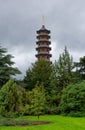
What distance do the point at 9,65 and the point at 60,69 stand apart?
21.9 feet

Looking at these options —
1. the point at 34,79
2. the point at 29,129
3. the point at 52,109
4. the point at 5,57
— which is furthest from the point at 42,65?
the point at 29,129

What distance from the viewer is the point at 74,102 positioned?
1225 inches

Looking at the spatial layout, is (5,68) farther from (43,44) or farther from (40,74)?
(43,44)

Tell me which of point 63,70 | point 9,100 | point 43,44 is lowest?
point 9,100

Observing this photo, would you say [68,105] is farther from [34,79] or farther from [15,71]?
[34,79]

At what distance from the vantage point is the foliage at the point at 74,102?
30.9 m

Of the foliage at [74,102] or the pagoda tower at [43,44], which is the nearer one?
the foliage at [74,102]

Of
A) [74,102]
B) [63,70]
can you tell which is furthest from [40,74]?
[74,102]

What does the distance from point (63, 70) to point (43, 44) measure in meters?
27.8

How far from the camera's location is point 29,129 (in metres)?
16.8

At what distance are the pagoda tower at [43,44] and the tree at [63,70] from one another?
23712mm

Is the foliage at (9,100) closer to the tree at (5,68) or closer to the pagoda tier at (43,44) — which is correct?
the tree at (5,68)

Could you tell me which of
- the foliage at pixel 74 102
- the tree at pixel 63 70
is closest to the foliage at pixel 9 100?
the foliage at pixel 74 102

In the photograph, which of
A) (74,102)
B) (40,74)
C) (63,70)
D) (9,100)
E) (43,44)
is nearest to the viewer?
(9,100)
